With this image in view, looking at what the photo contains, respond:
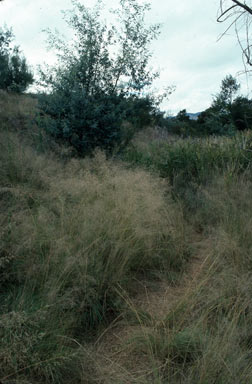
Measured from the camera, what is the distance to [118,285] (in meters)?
2.69

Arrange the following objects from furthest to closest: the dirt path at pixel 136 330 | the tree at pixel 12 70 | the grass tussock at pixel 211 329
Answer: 1. the tree at pixel 12 70
2. the dirt path at pixel 136 330
3. the grass tussock at pixel 211 329

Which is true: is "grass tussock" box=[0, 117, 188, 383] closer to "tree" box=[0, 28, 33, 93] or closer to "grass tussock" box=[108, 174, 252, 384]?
"grass tussock" box=[108, 174, 252, 384]

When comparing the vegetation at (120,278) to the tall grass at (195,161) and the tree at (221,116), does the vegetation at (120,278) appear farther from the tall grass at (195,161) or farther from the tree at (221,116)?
the tree at (221,116)

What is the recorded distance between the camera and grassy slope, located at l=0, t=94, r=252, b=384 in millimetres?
1937

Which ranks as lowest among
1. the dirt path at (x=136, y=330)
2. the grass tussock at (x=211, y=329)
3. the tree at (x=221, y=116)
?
the dirt path at (x=136, y=330)

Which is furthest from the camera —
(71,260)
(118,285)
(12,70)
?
(12,70)

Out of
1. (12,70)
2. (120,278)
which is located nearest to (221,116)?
(12,70)

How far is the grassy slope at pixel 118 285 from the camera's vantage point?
1937 millimetres

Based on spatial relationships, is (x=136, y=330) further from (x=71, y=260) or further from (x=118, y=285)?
(x=71, y=260)

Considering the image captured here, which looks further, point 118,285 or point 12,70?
point 12,70

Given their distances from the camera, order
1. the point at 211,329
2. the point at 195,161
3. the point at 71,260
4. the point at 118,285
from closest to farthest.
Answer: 1. the point at 211,329
2. the point at 71,260
3. the point at 118,285
4. the point at 195,161

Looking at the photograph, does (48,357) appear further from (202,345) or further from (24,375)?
(202,345)

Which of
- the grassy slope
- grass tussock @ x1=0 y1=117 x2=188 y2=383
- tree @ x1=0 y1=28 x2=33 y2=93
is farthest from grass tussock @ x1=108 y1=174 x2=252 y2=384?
tree @ x1=0 y1=28 x2=33 y2=93

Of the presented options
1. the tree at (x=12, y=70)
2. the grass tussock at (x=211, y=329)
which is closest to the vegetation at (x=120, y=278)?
the grass tussock at (x=211, y=329)
